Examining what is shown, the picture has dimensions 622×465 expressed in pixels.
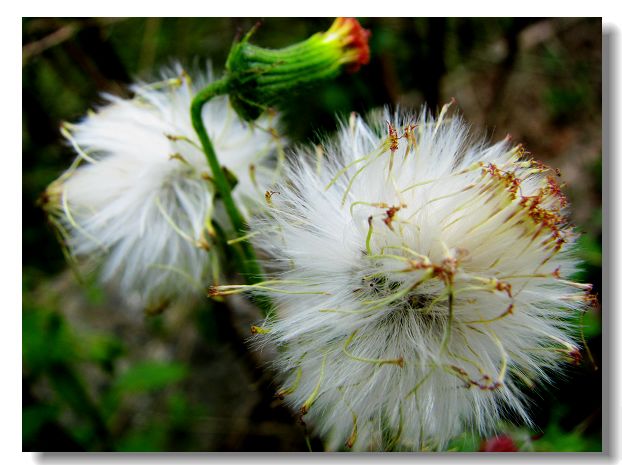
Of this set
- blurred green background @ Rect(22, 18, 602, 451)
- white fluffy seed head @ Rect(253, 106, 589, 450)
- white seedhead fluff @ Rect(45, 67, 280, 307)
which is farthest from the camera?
blurred green background @ Rect(22, 18, 602, 451)

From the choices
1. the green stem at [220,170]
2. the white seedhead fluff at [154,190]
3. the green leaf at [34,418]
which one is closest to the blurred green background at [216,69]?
the green leaf at [34,418]

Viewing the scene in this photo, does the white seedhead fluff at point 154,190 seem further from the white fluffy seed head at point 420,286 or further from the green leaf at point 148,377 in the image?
the green leaf at point 148,377

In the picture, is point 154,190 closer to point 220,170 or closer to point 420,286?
point 220,170

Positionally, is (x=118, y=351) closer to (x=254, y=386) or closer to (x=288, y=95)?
(x=254, y=386)

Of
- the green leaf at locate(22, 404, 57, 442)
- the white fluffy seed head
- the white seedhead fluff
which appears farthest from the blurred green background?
the white fluffy seed head

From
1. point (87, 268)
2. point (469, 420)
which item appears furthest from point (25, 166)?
point (469, 420)

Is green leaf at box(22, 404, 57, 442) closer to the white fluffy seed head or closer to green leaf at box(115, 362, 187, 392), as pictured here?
green leaf at box(115, 362, 187, 392)
